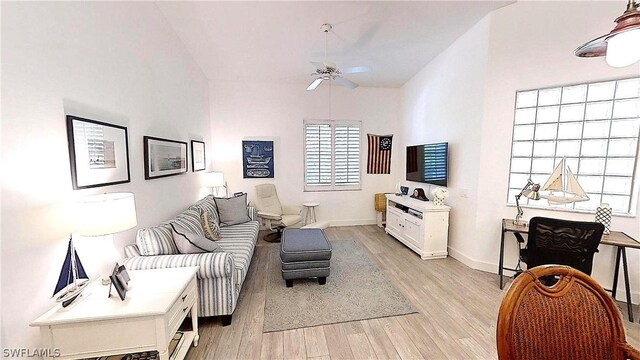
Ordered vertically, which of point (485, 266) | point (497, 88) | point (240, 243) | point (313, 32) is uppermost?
point (313, 32)

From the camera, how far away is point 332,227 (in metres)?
5.58

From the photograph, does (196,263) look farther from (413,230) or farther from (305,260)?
(413,230)

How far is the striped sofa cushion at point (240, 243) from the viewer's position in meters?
2.59

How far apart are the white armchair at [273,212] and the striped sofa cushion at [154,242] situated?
2120mm

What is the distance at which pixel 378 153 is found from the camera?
18.8 feet

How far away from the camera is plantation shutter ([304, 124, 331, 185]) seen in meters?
5.50

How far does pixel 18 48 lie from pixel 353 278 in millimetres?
3394

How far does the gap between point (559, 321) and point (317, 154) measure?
15.8 ft

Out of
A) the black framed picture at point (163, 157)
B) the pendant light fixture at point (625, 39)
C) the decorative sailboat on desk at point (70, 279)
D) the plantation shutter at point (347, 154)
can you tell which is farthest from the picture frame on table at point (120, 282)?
the plantation shutter at point (347, 154)

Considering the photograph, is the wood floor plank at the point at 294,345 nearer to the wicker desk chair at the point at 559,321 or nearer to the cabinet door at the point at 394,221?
the wicker desk chair at the point at 559,321

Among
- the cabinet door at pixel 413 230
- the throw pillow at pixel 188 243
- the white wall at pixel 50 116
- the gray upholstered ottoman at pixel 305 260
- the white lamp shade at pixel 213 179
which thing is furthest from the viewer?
the white lamp shade at pixel 213 179

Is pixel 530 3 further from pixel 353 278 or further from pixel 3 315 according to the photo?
pixel 3 315

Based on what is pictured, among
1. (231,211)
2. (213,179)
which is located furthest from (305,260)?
(213,179)

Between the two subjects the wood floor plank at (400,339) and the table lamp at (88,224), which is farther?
the wood floor plank at (400,339)
